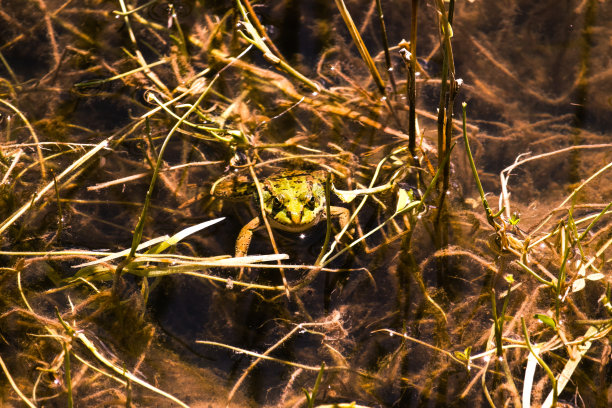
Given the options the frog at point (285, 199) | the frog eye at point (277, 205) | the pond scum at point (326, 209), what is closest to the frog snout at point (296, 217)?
the frog at point (285, 199)

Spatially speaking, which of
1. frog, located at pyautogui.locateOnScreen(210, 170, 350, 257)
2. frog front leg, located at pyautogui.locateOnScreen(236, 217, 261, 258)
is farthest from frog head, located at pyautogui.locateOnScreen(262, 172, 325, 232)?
frog front leg, located at pyautogui.locateOnScreen(236, 217, 261, 258)

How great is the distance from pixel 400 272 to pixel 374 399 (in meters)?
0.76

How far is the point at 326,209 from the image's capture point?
8.54 ft

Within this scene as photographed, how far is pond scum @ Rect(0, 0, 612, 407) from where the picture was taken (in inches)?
107

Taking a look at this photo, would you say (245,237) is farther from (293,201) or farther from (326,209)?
(326,209)

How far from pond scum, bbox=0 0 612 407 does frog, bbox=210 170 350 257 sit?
0.32 ft

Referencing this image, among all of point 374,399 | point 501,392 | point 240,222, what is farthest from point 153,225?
point 501,392

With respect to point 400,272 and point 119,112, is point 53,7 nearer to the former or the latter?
point 119,112

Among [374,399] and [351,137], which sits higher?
[351,137]

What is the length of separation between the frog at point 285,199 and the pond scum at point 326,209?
97 mm

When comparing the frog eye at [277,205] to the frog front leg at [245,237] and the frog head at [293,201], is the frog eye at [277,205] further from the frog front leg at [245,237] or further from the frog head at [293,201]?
the frog front leg at [245,237]

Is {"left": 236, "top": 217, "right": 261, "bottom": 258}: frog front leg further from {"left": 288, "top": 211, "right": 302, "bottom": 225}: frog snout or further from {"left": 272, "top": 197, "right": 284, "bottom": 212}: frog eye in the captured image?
{"left": 288, "top": 211, "right": 302, "bottom": 225}: frog snout

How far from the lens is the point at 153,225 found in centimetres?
332

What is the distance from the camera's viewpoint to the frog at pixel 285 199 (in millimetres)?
3160
